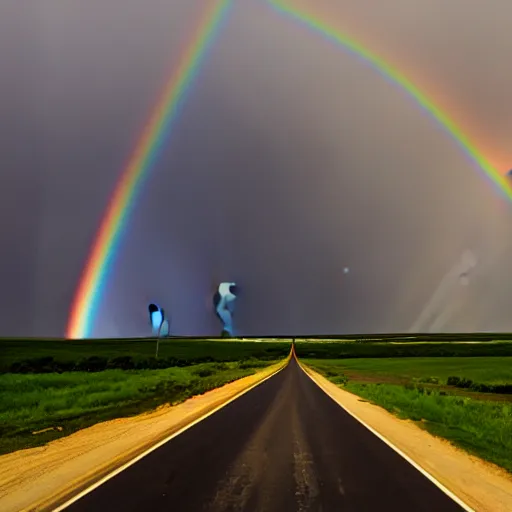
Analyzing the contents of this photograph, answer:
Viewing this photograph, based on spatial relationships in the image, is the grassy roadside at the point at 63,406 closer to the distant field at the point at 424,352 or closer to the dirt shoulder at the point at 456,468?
the dirt shoulder at the point at 456,468

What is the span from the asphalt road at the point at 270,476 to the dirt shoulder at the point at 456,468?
0.45 meters

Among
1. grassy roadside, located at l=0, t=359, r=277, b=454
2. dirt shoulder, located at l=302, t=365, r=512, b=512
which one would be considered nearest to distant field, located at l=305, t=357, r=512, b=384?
grassy roadside, located at l=0, t=359, r=277, b=454

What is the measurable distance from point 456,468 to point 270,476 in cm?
398

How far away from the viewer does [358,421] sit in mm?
18234

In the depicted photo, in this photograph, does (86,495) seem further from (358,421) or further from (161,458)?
(358,421)

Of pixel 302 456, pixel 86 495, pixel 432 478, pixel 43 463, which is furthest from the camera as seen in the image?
pixel 302 456

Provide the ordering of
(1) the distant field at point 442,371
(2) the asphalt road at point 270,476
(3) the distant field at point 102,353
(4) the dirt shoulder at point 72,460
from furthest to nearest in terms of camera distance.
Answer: (3) the distant field at point 102,353 < (1) the distant field at point 442,371 < (4) the dirt shoulder at point 72,460 < (2) the asphalt road at point 270,476

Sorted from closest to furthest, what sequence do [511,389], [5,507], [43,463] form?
[5,507], [43,463], [511,389]

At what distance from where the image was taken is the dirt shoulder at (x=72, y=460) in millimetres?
8094

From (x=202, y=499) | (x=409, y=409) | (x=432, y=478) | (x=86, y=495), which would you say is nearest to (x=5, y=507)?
(x=86, y=495)

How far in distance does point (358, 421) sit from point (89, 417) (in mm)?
9625

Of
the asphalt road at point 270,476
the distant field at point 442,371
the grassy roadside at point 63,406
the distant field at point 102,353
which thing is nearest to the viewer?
the asphalt road at point 270,476

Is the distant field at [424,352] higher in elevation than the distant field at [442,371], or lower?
higher

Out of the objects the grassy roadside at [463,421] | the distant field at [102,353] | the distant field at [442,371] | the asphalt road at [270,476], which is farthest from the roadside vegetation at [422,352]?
the asphalt road at [270,476]
